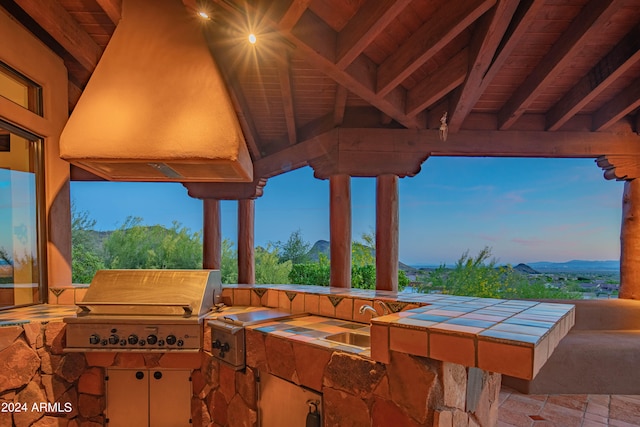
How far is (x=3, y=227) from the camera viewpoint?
2531 millimetres

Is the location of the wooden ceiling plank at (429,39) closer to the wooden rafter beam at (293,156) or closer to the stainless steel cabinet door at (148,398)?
the wooden rafter beam at (293,156)

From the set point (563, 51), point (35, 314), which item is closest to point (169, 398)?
point (35, 314)

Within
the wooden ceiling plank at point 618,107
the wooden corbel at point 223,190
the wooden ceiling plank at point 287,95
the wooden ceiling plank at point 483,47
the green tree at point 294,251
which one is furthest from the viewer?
the green tree at point 294,251

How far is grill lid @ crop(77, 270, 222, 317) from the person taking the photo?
2168 millimetres

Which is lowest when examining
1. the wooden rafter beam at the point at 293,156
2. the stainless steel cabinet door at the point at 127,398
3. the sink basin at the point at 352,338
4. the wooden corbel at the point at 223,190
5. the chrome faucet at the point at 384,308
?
the stainless steel cabinet door at the point at 127,398

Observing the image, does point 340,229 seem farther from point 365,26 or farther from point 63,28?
point 63,28

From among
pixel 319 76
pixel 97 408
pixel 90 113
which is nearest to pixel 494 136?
pixel 319 76

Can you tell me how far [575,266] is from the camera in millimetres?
10164

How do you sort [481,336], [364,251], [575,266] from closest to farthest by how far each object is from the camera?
[481,336], [364,251], [575,266]

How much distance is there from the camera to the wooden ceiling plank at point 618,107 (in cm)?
265

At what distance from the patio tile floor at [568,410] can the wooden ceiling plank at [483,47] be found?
8.05 feet

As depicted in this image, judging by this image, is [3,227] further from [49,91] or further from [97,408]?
[97,408]

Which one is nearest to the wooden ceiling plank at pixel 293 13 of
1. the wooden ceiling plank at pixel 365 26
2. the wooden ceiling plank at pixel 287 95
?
the wooden ceiling plank at pixel 365 26

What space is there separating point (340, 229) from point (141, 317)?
67.7 inches
